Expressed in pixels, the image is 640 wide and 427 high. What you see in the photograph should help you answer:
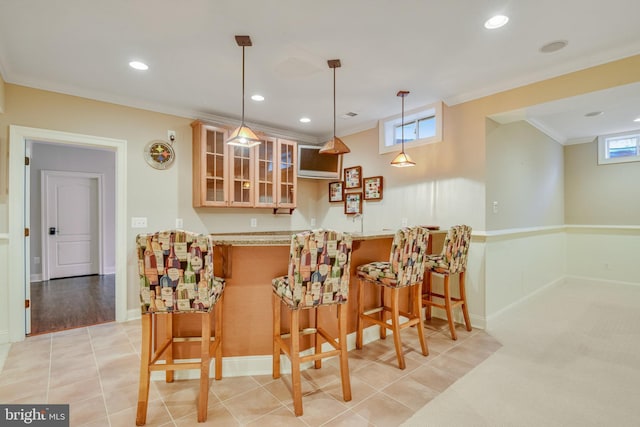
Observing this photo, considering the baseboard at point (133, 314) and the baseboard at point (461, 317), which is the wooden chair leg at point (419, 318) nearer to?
the baseboard at point (461, 317)

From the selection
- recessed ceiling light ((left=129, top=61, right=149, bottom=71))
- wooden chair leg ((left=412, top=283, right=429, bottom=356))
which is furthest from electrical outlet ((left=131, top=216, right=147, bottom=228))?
wooden chair leg ((left=412, top=283, right=429, bottom=356))

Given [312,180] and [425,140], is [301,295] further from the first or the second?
[312,180]

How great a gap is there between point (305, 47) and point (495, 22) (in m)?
1.37

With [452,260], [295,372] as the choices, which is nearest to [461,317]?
[452,260]

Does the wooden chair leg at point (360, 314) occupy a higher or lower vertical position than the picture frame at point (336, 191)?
lower

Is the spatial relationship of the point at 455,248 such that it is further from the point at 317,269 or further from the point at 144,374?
the point at 144,374

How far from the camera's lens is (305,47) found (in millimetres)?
2414

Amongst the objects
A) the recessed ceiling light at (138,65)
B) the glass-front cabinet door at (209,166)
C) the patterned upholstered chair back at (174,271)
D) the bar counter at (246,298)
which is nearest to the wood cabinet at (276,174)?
the glass-front cabinet door at (209,166)

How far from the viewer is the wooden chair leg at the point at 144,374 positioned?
1699 mm

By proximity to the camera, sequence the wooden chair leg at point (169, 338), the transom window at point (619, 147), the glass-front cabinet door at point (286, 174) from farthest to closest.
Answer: the transom window at point (619, 147)
the glass-front cabinet door at point (286, 174)
the wooden chair leg at point (169, 338)

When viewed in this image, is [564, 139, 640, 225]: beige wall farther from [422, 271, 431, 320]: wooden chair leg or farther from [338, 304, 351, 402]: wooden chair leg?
[338, 304, 351, 402]: wooden chair leg

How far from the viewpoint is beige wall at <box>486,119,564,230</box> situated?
3311mm

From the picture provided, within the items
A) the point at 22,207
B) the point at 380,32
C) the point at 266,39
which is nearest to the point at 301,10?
the point at 266,39

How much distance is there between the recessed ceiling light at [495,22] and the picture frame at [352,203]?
269 centimetres
